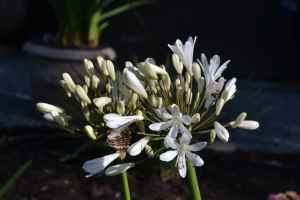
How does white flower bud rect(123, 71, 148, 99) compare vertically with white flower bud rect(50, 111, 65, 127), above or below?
above

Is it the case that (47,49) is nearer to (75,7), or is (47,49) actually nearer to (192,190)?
(75,7)

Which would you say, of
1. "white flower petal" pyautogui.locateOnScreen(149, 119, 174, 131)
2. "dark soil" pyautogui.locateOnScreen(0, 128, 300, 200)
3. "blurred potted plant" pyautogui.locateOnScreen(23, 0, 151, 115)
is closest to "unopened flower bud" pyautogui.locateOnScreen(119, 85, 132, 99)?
"white flower petal" pyautogui.locateOnScreen(149, 119, 174, 131)

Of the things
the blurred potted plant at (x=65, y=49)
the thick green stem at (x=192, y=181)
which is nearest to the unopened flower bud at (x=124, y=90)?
the thick green stem at (x=192, y=181)

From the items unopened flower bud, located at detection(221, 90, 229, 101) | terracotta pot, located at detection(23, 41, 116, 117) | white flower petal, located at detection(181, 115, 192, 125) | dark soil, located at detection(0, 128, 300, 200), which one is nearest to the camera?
white flower petal, located at detection(181, 115, 192, 125)

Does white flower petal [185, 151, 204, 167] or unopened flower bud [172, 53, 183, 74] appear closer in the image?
white flower petal [185, 151, 204, 167]

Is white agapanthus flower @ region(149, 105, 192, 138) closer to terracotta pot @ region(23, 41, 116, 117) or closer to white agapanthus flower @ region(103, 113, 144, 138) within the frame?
white agapanthus flower @ region(103, 113, 144, 138)

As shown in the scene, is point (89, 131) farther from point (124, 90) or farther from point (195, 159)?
point (195, 159)

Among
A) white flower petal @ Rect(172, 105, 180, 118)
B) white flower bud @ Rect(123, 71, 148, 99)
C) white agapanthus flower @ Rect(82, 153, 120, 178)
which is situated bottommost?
white agapanthus flower @ Rect(82, 153, 120, 178)
